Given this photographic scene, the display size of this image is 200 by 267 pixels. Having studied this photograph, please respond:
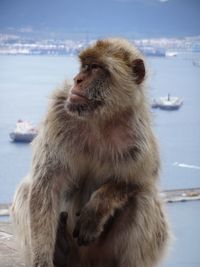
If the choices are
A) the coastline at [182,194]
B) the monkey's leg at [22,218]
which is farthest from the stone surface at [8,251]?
the coastline at [182,194]

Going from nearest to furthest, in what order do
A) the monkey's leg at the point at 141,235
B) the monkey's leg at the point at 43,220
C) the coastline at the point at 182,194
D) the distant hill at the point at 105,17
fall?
the monkey's leg at the point at 43,220
the monkey's leg at the point at 141,235
the coastline at the point at 182,194
the distant hill at the point at 105,17

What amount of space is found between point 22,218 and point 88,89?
2.76 ft

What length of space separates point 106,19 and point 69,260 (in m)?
13.8

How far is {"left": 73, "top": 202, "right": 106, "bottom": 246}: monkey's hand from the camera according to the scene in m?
3.39

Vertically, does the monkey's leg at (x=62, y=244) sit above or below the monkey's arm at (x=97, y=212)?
below

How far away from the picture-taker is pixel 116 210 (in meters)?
3.59

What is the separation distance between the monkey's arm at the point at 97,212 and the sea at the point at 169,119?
529cm

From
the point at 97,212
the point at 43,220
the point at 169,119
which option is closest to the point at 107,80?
the point at 97,212

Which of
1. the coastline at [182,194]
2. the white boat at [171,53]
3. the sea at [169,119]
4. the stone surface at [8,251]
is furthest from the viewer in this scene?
the white boat at [171,53]

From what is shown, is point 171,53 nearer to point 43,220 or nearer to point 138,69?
point 138,69

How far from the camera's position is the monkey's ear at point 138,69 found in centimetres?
363

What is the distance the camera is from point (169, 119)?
13.7m

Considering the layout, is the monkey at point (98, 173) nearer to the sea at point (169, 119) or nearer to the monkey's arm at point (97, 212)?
the monkey's arm at point (97, 212)

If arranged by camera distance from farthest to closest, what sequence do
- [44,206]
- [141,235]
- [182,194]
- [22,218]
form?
[182,194]
[22,218]
[141,235]
[44,206]
